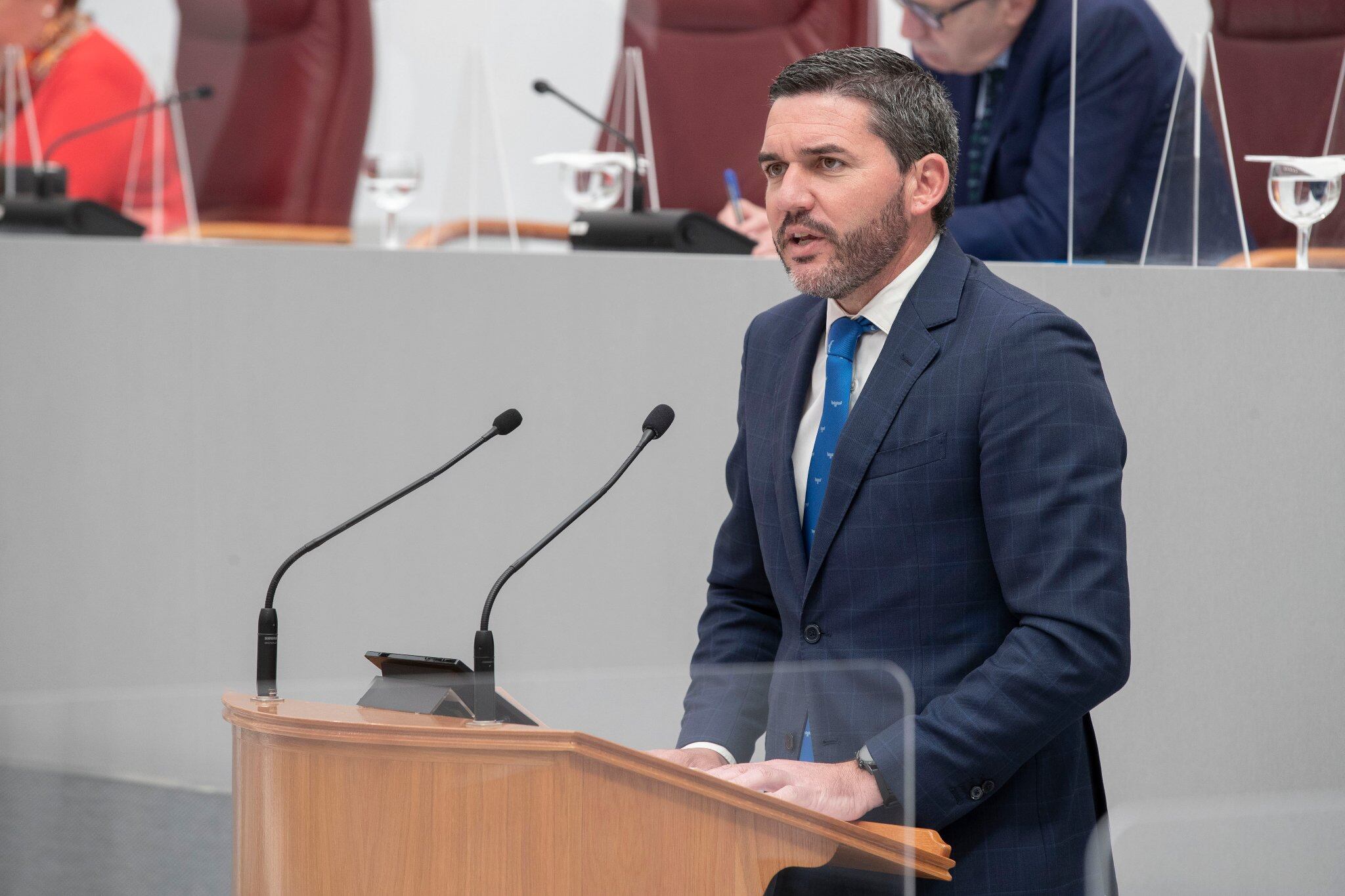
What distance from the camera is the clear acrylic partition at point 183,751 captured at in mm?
1018

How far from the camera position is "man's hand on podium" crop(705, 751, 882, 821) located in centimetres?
107

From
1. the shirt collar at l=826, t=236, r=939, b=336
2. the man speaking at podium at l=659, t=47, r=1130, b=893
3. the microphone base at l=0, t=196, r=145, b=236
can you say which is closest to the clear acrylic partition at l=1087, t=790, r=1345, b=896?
the man speaking at podium at l=659, t=47, r=1130, b=893

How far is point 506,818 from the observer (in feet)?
3.12

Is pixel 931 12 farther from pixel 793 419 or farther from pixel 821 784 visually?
pixel 821 784

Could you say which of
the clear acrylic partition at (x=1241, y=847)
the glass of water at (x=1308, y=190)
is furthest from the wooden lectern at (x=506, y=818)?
the glass of water at (x=1308, y=190)

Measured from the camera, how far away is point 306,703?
104 cm

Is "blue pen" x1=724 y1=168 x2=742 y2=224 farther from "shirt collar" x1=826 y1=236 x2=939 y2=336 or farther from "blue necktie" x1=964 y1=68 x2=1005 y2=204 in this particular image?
"shirt collar" x1=826 y1=236 x2=939 y2=336

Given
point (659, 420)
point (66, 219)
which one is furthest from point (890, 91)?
point (66, 219)

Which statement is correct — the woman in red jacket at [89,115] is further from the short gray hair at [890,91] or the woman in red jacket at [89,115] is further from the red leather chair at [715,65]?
the short gray hair at [890,91]

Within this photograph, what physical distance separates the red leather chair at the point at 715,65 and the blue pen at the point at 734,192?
8cm

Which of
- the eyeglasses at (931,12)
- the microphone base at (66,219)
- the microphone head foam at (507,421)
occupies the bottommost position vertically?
the microphone head foam at (507,421)

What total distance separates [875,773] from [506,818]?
0.27m

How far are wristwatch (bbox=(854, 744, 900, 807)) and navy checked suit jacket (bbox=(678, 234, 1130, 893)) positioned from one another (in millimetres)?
24

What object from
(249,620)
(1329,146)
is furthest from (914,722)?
(249,620)
